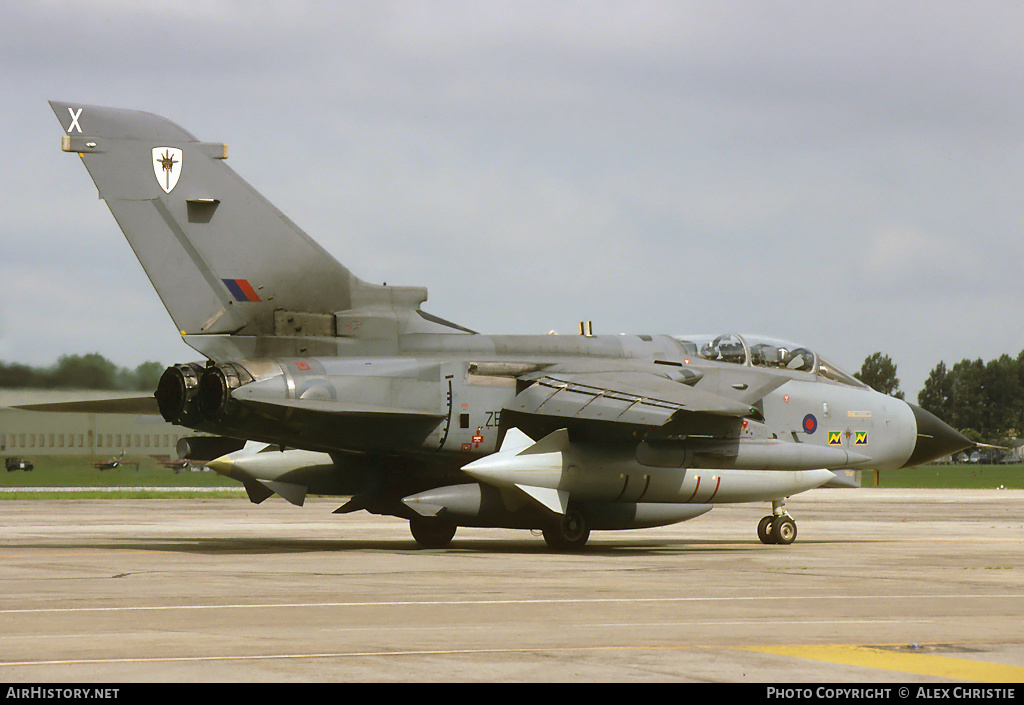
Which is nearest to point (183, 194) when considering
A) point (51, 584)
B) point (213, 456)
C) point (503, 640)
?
point (213, 456)

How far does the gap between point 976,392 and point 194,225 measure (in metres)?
93.9

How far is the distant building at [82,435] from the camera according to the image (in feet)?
141

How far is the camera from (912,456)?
2248cm

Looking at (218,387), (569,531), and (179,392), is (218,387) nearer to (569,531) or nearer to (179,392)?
(179,392)

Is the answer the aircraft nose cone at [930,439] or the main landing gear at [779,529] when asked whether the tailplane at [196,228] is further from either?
the aircraft nose cone at [930,439]

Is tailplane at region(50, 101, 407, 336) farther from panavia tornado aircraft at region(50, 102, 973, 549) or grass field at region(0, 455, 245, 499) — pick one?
grass field at region(0, 455, 245, 499)

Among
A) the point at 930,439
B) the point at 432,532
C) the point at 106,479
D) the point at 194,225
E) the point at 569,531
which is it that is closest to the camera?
the point at 194,225

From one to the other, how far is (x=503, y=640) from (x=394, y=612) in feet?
6.82

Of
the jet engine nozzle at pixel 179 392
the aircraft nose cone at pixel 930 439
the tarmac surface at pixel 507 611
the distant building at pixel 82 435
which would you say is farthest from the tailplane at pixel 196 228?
the distant building at pixel 82 435

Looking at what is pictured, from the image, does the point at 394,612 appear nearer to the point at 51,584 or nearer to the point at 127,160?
the point at 51,584

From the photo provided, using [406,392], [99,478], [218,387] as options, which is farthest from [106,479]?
[218,387]

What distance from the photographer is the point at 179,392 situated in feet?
57.0

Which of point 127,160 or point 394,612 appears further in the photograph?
point 127,160

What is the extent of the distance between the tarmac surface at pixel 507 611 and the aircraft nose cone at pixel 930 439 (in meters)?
1.58
